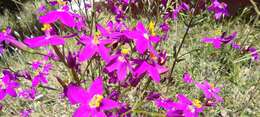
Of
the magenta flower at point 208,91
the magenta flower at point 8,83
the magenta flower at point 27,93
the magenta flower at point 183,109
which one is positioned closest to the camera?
the magenta flower at point 183,109

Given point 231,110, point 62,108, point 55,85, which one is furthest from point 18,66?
point 231,110

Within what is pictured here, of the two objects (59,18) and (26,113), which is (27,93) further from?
(59,18)

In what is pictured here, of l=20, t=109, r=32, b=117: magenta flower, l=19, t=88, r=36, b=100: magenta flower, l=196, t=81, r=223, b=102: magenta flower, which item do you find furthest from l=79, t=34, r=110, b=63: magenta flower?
l=20, t=109, r=32, b=117: magenta flower

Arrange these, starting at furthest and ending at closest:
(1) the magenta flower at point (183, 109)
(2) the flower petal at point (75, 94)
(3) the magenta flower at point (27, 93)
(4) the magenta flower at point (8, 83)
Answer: (3) the magenta flower at point (27, 93), (4) the magenta flower at point (8, 83), (1) the magenta flower at point (183, 109), (2) the flower petal at point (75, 94)

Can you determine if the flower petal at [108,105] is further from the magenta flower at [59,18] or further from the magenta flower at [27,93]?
the magenta flower at [27,93]

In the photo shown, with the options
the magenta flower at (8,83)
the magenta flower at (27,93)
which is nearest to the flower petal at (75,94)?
the magenta flower at (8,83)

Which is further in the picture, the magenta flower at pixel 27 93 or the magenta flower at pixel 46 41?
the magenta flower at pixel 27 93

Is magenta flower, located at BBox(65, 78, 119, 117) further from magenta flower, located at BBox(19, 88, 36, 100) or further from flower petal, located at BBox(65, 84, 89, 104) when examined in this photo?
magenta flower, located at BBox(19, 88, 36, 100)

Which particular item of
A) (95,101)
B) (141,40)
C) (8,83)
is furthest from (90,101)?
(8,83)
